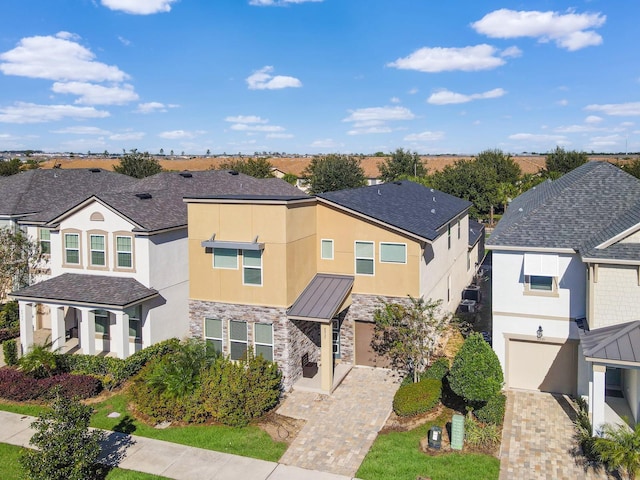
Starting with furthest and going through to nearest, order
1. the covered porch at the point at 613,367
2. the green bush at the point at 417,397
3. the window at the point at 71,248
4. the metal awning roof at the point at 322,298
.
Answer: the window at the point at 71,248 → the metal awning roof at the point at 322,298 → the green bush at the point at 417,397 → the covered porch at the point at 613,367

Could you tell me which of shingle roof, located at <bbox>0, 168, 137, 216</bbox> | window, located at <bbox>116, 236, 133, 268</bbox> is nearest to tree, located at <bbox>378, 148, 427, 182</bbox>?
shingle roof, located at <bbox>0, 168, 137, 216</bbox>

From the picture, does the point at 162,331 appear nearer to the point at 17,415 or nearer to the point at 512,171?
the point at 17,415

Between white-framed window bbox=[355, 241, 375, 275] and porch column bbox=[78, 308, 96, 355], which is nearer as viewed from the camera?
white-framed window bbox=[355, 241, 375, 275]

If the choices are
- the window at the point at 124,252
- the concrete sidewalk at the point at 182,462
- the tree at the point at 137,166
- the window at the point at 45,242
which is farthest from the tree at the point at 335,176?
the concrete sidewalk at the point at 182,462

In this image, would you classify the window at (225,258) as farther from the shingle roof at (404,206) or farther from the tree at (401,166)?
the tree at (401,166)

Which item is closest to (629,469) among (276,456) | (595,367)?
(595,367)

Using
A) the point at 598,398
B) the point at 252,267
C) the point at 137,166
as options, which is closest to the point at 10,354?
the point at 252,267

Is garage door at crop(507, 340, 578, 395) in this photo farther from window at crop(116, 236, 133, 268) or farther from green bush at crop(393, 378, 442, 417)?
window at crop(116, 236, 133, 268)
